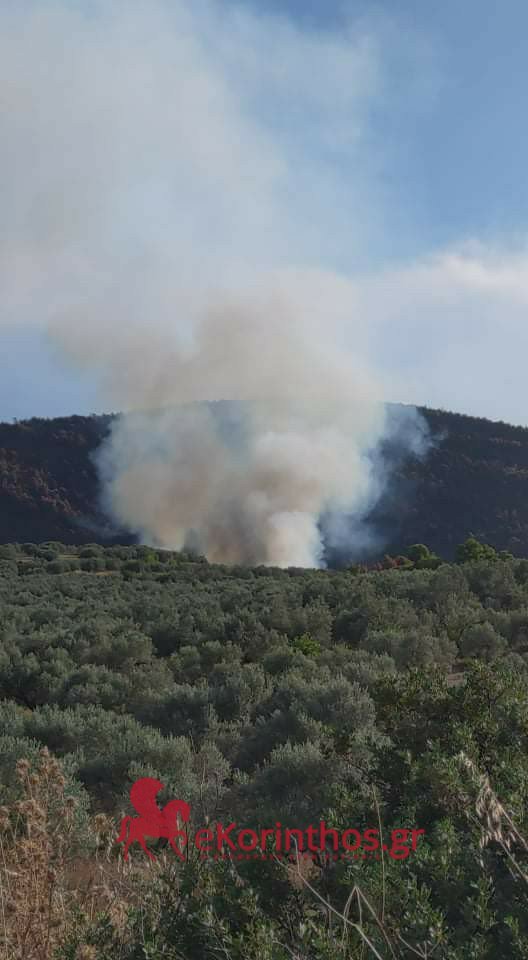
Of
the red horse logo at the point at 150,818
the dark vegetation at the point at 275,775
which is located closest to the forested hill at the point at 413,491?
the dark vegetation at the point at 275,775

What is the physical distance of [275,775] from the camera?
717 centimetres

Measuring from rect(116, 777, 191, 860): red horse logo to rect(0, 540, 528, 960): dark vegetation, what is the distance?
0.57ft

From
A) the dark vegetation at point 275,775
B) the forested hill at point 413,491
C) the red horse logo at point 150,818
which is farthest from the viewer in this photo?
the forested hill at point 413,491

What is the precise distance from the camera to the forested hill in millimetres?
83125

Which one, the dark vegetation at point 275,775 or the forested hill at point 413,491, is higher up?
the forested hill at point 413,491

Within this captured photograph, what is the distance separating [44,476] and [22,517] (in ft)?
28.9

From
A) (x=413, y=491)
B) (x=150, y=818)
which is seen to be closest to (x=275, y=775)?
(x=150, y=818)

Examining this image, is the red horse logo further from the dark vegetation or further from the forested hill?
the forested hill

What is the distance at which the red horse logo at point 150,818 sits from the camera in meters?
4.90

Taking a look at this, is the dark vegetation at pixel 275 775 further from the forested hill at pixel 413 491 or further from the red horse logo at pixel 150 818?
the forested hill at pixel 413 491

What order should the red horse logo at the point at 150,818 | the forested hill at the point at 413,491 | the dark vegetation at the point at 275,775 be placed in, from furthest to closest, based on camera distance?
the forested hill at the point at 413,491, the red horse logo at the point at 150,818, the dark vegetation at the point at 275,775

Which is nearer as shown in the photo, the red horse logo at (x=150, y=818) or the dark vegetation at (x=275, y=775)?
the dark vegetation at (x=275, y=775)

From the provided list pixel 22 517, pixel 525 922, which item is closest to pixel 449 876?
pixel 525 922

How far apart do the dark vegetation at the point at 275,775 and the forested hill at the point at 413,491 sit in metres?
60.9
